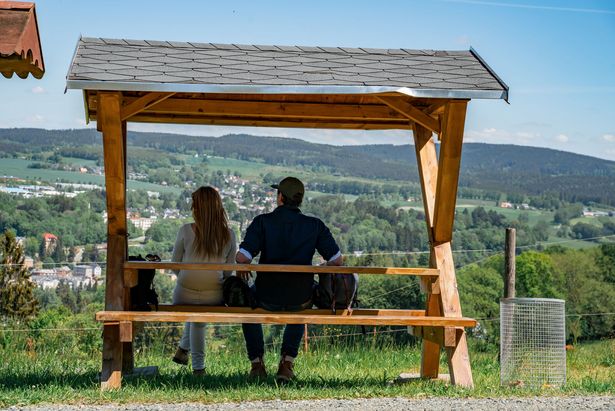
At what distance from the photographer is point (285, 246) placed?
7.72 meters

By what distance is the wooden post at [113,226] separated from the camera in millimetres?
7273

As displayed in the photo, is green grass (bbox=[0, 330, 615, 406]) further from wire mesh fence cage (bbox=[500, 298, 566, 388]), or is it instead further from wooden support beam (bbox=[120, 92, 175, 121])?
wooden support beam (bbox=[120, 92, 175, 121])

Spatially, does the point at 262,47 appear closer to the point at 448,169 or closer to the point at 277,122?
the point at 277,122

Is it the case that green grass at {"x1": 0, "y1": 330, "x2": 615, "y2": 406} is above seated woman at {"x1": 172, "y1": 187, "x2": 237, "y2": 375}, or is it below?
below

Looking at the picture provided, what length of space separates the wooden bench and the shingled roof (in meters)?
1.27

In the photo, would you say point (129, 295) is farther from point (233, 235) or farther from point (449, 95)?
point (449, 95)

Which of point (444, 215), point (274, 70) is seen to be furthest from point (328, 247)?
point (274, 70)

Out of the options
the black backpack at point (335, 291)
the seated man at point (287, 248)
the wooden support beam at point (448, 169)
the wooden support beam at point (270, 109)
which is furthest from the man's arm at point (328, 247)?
the wooden support beam at point (270, 109)

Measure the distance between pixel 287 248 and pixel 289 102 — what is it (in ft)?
5.27

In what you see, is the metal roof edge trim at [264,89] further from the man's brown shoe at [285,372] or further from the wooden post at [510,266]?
the wooden post at [510,266]

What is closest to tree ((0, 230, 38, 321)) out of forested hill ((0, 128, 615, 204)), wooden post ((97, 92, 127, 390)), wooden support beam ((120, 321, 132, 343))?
wooden post ((97, 92, 127, 390))

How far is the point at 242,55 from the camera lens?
26.3ft

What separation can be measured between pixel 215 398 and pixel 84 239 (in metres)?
42.3

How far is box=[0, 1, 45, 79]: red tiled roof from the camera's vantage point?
19.2 ft
